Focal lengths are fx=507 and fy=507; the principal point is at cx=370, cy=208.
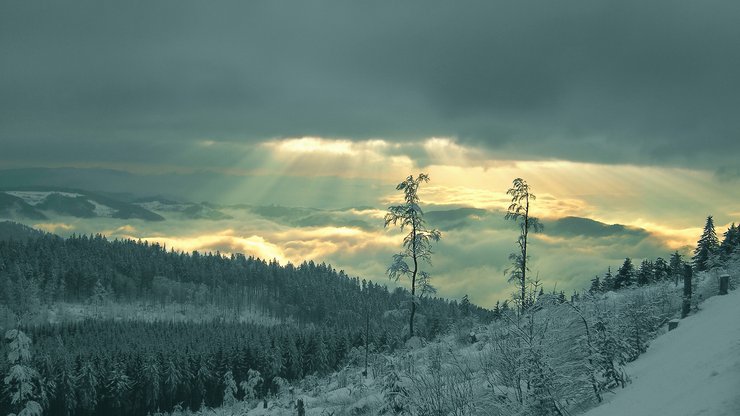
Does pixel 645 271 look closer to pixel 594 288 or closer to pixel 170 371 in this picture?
pixel 594 288

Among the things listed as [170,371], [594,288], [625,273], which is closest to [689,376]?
[594,288]

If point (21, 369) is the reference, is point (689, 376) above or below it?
above

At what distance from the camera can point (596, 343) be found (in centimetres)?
984

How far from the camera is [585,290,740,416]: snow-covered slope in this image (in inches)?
254

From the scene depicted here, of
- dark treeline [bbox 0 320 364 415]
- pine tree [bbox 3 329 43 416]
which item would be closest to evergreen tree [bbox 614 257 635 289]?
dark treeline [bbox 0 320 364 415]

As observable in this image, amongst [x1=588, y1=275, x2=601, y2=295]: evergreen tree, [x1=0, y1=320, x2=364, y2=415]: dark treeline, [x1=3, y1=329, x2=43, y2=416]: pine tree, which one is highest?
[x1=588, y1=275, x2=601, y2=295]: evergreen tree

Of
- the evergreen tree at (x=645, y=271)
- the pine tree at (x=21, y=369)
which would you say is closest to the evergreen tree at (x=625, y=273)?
the evergreen tree at (x=645, y=271)

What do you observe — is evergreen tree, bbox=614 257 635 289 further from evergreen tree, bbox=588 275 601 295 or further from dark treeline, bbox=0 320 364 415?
dark treeline, bbox=0 320 364 415

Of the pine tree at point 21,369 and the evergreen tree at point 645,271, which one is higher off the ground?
the evergreen tree at point 645,271

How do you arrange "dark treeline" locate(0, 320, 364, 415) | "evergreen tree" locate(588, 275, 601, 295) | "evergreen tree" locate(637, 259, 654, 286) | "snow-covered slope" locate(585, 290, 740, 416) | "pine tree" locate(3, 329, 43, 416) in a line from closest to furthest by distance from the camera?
"snow-covered slope" locate(585, 290, 740, 416)
"evergreen tree" locate(588, 275, 601, 295)
"pine tree" locate(3, 329, 43, 416)
"evergreen tree" locate(637, 259, 654, 286)
"dark treeline" locate(0, 320, 364, 415)

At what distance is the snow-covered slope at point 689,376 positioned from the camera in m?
6.46

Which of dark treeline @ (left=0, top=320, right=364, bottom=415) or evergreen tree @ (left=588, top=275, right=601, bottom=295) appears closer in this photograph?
evergreen tree @ (left=588, top=275, right=601, bottom=295)

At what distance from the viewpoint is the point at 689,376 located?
805 cm

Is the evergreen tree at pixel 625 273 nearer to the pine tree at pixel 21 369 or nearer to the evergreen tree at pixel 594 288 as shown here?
the evergreen tree at pixel 594 288
